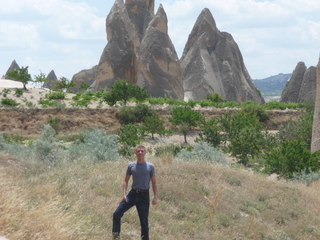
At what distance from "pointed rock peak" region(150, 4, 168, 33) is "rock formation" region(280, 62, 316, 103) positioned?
1586 cm

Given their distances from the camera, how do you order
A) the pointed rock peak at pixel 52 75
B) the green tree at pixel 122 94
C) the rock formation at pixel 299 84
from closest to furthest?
1. the green tree at pixel 122 94
2. the rock formation at pixel 299 84
3. the pointed rock peak at pixel 52 75

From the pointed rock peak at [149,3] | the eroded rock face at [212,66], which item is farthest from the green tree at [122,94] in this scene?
the pointed rock peak at [149,3]

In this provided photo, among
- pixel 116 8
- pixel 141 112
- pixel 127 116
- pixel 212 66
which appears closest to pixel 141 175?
pixel 127 116

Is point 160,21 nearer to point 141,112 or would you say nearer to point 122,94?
point 122,94

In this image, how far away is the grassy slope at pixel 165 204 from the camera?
5.12 metres

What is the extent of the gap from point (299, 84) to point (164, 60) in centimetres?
1747

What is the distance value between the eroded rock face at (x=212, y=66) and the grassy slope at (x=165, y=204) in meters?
41.5

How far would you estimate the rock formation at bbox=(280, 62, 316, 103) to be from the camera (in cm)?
4600

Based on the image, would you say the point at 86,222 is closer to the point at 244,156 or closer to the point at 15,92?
the point at 244,156

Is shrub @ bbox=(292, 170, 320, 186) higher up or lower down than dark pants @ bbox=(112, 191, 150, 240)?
lower down

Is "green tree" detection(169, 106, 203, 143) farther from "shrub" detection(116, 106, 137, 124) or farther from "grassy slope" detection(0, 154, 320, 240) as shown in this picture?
"grassy slope" detection(0, 154, 320, 240)

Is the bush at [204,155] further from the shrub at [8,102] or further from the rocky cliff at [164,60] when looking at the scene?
the rocky cliff at [164,60]

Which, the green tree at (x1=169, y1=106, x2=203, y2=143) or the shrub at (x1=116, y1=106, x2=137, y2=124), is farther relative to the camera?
the shrub at (x1=116, y1=106, x2=137, y2=124)

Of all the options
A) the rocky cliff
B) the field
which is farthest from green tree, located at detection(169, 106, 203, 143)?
the field
